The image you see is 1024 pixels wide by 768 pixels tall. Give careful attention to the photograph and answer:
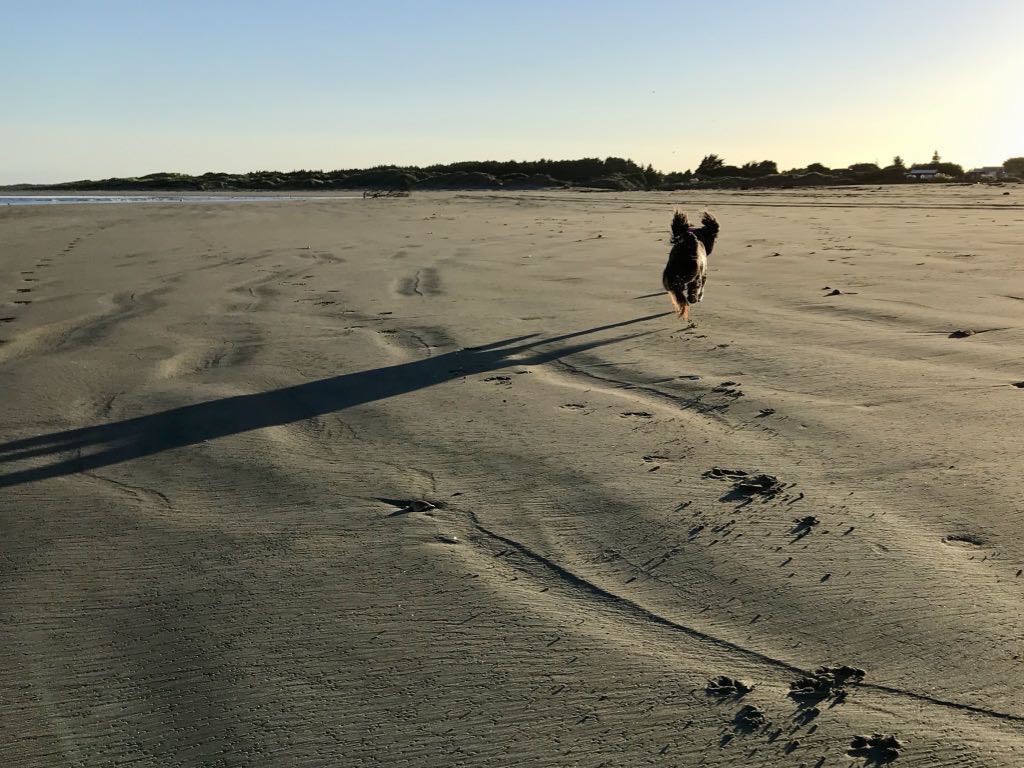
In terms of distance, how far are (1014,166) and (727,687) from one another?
3966 cm

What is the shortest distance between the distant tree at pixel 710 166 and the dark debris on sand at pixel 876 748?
37204 mm

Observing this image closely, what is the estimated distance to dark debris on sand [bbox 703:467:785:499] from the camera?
335 centimetres

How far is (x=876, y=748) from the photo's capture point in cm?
197

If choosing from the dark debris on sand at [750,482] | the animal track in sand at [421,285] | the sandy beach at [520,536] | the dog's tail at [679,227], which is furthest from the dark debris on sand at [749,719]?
the animal track in sand at [421,285]

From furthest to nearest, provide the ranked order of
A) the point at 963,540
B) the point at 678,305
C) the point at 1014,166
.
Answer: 1. the point at 1014,166
2. the point at 678,305
3. the point at 963,540

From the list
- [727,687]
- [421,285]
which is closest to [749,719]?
[727,687]

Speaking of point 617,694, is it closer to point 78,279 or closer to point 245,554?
point 245,554

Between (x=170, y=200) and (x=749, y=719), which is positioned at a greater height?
(x=170, y=200)

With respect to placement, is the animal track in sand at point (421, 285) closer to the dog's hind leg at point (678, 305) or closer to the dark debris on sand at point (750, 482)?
the dog's hind leg at point (678, 305)

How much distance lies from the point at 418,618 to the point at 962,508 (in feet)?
5.78

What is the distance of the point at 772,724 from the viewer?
207cm

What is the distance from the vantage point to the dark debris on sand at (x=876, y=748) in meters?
1.94

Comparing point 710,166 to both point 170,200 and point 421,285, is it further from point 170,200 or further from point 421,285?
point 421,285

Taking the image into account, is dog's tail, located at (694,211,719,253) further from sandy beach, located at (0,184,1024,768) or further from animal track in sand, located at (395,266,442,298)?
animal track in sand, located at (395,266,442,298)
